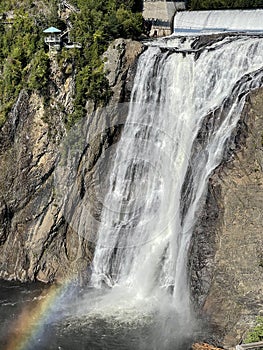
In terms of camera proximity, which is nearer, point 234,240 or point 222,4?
point 234,240

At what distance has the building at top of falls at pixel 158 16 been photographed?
110 feet

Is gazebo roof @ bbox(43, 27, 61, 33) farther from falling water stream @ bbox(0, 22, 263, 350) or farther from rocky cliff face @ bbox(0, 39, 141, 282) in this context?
falling water stream @ bbox(0, 22, 263, 350)

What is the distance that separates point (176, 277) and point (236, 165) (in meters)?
5.18

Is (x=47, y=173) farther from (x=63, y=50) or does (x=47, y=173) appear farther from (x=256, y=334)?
(x=256, y=334)

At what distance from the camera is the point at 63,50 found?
26.6 metres

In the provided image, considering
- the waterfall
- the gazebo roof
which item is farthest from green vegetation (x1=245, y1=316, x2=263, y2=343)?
the gazebo roof

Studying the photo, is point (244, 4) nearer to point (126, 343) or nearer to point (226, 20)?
point (226, 20)

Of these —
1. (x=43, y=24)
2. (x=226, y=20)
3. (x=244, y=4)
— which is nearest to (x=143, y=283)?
(x=43, y=24)

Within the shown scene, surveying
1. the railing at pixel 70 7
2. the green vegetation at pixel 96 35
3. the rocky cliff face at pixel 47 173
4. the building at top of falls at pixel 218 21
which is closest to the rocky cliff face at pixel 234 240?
the rocky cliff face at pixel 47 173

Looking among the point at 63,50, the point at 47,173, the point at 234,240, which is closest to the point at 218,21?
the point at 63,50

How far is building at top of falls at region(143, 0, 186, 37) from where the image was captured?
33572 mm

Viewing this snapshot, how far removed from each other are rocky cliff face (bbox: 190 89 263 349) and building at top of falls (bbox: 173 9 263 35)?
12.6 m

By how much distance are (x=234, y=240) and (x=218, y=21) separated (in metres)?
18.6

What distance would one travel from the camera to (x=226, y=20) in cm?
3197
